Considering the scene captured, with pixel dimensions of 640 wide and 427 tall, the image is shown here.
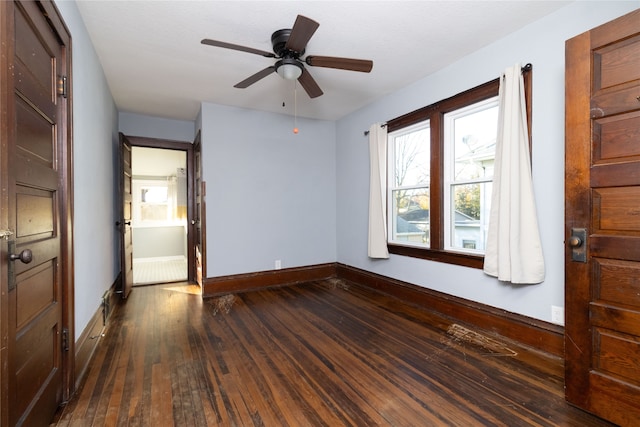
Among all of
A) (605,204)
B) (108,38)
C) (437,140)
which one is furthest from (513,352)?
(108,38)

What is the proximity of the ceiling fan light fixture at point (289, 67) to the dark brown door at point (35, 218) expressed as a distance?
54.3 inches

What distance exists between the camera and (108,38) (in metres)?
2.46

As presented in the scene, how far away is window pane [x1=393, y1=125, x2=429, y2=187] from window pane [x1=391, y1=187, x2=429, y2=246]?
0.13 metres

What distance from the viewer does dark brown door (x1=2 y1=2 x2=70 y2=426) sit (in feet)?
3.82

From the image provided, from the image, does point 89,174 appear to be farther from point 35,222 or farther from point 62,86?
point 35,222

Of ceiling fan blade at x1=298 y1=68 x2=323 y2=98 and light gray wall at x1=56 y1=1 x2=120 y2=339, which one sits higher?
ceiling fan blade at x1=298 y1=68 x2=323 y2=98

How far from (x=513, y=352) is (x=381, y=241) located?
1.81 meters

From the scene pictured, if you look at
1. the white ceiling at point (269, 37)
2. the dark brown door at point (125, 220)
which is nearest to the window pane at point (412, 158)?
the white ceiling at point (269, 37)

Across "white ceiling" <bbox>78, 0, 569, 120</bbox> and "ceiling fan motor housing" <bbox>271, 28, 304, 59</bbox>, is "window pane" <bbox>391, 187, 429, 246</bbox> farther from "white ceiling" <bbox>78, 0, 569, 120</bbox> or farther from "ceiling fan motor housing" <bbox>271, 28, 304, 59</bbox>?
"ceiling fan motor housing" <bbox>271, 28, 304, 59</bbox>

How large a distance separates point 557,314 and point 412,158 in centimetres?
213

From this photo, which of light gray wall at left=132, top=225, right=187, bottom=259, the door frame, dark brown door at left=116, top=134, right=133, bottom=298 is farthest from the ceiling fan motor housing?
light gray wall at left=132, top=225, right=187, bottom=259

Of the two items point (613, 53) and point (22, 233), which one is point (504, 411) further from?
point (22, 233)

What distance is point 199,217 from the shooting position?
442 cm

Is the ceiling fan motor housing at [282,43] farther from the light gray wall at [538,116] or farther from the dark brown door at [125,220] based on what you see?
the dark brown door at [125,220]
